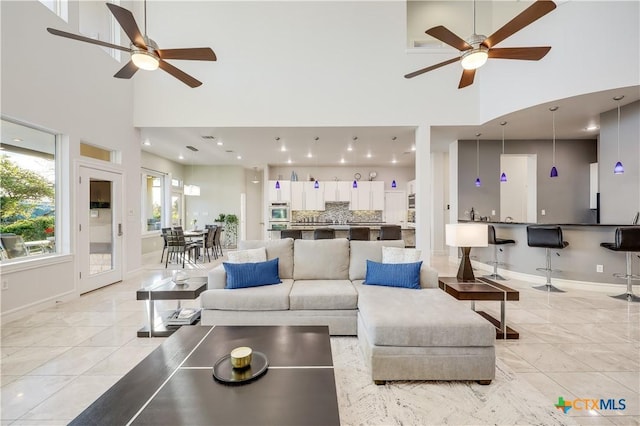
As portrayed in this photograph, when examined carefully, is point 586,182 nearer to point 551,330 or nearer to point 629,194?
point 629,194

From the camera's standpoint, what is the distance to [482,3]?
21.0 feet

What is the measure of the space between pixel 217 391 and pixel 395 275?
2107mm

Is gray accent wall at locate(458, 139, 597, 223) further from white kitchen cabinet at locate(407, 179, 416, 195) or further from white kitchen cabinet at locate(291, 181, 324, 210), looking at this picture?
white kitchen cabinet at locate(291, 181, 324, 210)

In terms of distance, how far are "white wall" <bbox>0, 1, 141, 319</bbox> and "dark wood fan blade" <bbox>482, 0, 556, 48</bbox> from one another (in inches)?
213

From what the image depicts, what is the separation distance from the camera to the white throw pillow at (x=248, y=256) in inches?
128

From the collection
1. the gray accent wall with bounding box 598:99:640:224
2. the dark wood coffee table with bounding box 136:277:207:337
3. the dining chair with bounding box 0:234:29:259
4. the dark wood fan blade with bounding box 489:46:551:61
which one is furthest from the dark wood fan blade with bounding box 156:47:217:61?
the gray accent wall with bounding box 598:99:640:224

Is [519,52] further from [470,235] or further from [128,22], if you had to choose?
[128,22]

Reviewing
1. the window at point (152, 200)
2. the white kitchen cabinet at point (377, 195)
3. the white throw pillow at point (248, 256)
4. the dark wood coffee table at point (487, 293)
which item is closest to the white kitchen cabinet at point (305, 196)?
the white kitchen cabinet at point (377, 195)

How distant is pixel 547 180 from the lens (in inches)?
266

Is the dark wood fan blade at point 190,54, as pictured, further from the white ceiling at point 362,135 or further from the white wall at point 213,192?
the white wall at point 213,192

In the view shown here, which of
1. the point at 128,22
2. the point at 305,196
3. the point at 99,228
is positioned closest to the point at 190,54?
the point at 128,22

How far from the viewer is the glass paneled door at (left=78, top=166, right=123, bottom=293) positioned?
448cm

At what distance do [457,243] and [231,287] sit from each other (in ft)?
8.29

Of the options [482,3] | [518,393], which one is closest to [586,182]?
[482,3]
